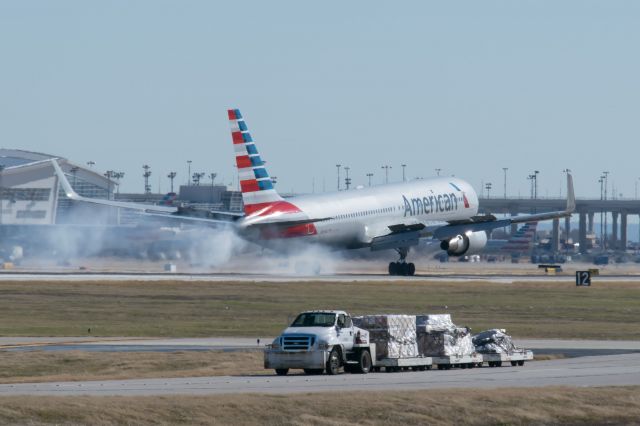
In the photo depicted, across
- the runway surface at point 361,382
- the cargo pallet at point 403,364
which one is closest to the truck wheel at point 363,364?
the runway surface at point 361,382

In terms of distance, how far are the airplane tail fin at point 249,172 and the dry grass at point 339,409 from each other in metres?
60.0

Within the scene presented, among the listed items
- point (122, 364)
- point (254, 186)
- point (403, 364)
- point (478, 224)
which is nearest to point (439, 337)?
point (403, 364)

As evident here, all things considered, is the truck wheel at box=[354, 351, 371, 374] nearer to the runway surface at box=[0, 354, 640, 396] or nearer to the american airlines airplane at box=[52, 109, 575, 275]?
the runway surface at box=[0, 354, 640, 396]

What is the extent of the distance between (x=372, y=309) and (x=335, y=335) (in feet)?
117

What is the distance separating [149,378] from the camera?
4394 centimetres

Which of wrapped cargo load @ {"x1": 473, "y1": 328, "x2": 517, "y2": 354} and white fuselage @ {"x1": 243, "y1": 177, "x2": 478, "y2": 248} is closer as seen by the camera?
wrapped cargo load @ {"x1": 473, "y1": 328, "x2": 517, "y2": 354}

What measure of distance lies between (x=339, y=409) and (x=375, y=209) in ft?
243

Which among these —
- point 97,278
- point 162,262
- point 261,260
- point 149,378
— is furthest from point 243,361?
point 162,262

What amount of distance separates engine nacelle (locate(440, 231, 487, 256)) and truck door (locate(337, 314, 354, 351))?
6662 cm

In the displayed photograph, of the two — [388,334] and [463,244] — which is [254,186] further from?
[388,334]

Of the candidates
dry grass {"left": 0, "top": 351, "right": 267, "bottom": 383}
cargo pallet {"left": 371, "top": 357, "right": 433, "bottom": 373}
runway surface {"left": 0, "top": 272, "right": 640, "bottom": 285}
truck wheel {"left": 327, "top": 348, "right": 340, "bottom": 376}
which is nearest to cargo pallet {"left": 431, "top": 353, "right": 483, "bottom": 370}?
cargo pallet {"left": 371, "top": 357, "right": 433, "bottom": 373}

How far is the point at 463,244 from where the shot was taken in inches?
4400

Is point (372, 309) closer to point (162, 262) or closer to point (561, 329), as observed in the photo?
point (561, 329)

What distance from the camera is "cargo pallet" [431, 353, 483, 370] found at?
47625mm
